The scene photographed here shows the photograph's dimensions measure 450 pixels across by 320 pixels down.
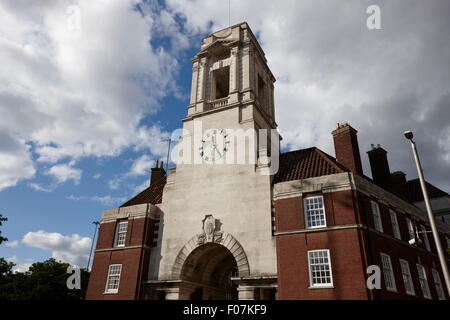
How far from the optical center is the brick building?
71.2 ft

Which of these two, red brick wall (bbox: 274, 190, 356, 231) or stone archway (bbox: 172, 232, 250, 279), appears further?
stone archway (bbox: 172, 232, 250, 279)

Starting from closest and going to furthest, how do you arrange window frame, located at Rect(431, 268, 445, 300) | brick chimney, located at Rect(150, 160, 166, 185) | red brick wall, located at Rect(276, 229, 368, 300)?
red brick wall, located at Rect(276, 229, 368, 300), window frame, located at Rect(431, 268, 445, 300), brick chimney, located at Rect(150, 160, 166, 185)

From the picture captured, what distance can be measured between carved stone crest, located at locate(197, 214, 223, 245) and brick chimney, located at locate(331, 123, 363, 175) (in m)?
13.5

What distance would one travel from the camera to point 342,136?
3073 centimetres

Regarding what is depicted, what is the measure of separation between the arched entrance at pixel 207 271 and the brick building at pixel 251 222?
0.11m

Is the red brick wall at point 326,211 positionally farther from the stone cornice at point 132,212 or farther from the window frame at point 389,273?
the stone cornice at point 132,212

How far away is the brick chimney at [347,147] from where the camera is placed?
2965 cm

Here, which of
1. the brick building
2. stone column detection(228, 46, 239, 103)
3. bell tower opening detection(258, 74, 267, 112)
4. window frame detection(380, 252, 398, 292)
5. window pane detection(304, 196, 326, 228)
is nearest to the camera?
the brick building

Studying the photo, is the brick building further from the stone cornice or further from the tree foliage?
the tree foliage

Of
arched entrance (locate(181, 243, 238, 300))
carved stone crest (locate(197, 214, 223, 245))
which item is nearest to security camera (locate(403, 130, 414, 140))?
carved stone crest (locate(197, 214, 223, 245))

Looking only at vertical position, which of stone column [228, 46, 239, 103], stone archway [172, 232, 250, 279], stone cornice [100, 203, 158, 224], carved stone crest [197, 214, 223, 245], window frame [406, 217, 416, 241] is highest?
stone column [228, 46, 239, 103]

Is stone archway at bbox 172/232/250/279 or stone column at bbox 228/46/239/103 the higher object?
stone column at bbox 228/46/239/103

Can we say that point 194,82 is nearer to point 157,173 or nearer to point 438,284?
point 157,173
